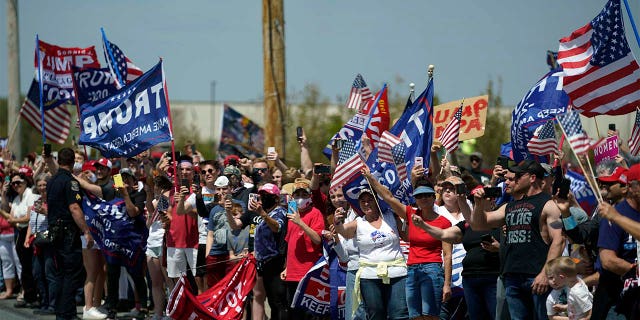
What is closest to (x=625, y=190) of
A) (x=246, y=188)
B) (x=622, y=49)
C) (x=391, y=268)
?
(x=622, y=49)

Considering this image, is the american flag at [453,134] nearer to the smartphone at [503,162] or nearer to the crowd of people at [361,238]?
the crowd of people at [361,238]

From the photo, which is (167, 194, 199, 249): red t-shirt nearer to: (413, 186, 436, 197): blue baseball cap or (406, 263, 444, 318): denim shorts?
(406, 263, 444, 318): denim shorts

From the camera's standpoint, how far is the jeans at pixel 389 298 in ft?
34.7

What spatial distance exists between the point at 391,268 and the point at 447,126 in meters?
2.19

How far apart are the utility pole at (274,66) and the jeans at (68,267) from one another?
480 centimetres

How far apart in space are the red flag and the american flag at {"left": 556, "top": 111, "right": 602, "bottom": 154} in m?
5.07

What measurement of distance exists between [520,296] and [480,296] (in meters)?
0.96

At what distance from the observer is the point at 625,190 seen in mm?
8516

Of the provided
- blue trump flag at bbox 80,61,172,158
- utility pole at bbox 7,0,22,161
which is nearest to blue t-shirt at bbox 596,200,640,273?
blue trump flag at bbox 80,61,172,158

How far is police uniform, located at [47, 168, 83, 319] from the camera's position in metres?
13.4

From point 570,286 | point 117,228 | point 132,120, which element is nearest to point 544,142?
point 570,286

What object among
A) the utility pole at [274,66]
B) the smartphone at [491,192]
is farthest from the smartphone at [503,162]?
the utility pole at [274,66]

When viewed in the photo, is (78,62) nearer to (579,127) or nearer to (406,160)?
(406,160)

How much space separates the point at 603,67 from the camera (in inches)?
398
